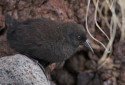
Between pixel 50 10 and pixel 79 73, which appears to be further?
pixel 79 73

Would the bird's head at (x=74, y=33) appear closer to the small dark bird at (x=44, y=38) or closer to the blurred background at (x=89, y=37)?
the small dark bird at (x=44, y=38)

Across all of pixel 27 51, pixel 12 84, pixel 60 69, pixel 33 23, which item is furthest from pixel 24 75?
pixel 60 69

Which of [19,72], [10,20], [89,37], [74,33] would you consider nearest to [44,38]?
[74,33]

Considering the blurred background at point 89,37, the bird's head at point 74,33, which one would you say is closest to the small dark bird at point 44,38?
the bird's head at point 74,33

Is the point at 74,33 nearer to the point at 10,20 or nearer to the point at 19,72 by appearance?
the point at 10,20

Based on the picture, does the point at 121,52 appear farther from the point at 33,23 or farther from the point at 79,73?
the point at 33,23

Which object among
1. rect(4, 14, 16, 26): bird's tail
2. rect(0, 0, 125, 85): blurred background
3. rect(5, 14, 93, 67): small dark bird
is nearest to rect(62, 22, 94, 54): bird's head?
rect(5, 14, 93, 67): small dark bird

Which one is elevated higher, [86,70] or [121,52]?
[121,52]
